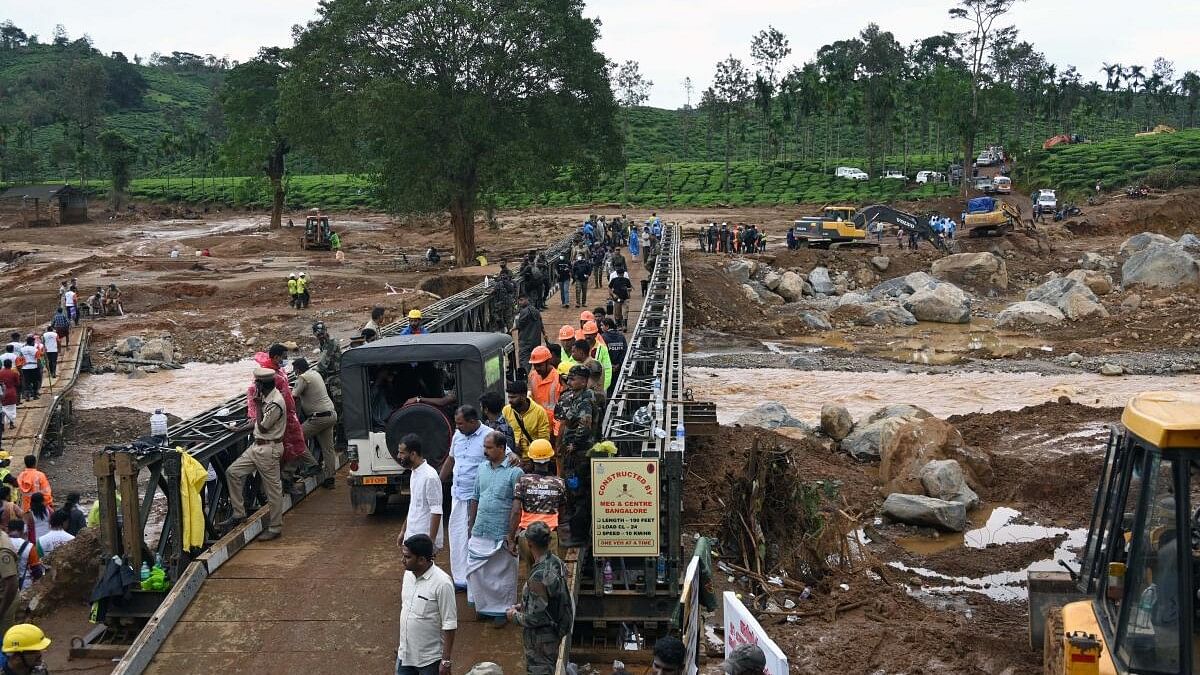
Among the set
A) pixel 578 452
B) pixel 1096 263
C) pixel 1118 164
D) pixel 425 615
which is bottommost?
pixel 1096 263

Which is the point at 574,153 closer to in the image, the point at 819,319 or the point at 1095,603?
the point at 819,319

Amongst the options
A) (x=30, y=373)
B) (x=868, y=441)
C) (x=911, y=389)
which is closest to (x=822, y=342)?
(x=911, y=389)

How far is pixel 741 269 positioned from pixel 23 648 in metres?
32.4

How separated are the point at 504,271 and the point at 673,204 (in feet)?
163

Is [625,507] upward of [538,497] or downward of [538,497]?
downward

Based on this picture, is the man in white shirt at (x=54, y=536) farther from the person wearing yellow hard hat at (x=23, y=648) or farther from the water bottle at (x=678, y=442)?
the water bottle at (x=678, y=442)

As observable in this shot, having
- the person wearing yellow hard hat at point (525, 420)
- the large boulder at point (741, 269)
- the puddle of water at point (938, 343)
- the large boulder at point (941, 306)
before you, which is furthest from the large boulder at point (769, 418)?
the large boulder at point (741, 269)

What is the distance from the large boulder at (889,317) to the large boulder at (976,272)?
6.57m

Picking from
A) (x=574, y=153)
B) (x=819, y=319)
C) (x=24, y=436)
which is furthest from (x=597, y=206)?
(x=24, y=436)

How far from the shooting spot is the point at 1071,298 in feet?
99.2

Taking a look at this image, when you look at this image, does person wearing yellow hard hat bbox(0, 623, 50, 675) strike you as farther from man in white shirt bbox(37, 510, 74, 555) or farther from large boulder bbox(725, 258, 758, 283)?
large boulder bbox(725, 258, 758, 283)

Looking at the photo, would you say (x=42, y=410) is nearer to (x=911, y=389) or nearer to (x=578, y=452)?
(x=578, y=452)

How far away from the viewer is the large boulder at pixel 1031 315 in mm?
29375

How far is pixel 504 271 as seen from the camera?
70.6ft
